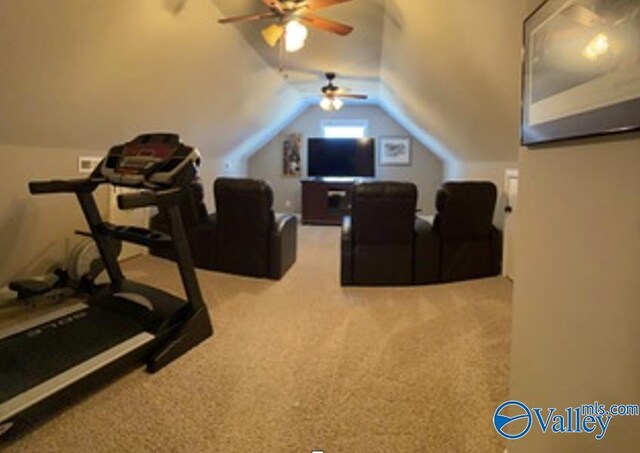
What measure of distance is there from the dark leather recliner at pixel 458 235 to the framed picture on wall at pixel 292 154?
5.02 m

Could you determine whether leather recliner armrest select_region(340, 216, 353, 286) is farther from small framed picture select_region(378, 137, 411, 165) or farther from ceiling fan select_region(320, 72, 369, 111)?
small framed picture select_region(378, 137, 411, 165)

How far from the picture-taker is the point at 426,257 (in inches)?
150

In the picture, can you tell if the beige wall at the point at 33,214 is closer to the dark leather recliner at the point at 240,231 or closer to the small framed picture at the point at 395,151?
the dark leather recliner at the point at 240,231

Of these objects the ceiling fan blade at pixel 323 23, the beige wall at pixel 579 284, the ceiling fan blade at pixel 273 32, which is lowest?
the beige wall at pixel 579 284

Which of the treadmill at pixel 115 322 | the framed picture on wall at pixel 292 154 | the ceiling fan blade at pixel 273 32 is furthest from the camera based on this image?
the framed picture on wall at pixel 292 154

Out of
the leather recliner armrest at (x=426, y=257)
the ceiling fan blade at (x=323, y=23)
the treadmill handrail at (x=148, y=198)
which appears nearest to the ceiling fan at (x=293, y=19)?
the ceiling fan blade at (x=323, y=23)

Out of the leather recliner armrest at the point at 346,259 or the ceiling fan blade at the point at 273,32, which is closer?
the ceiling fan blade at the point at 273,32

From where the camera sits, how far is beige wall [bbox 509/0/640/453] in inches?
33.2

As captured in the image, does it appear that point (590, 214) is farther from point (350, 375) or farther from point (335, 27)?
point (335, 27)

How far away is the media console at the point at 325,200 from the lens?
7664 millimetres

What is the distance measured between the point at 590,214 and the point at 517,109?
8.12 feet

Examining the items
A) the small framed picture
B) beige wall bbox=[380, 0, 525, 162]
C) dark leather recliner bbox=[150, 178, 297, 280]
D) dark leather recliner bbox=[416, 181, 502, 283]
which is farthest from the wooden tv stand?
dark leather recliner bbox=[416, 181, 502, 283]

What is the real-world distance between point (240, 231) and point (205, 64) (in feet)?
5.73

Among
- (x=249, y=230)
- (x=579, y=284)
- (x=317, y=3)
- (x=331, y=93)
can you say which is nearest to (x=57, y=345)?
(x=249, y=230)
